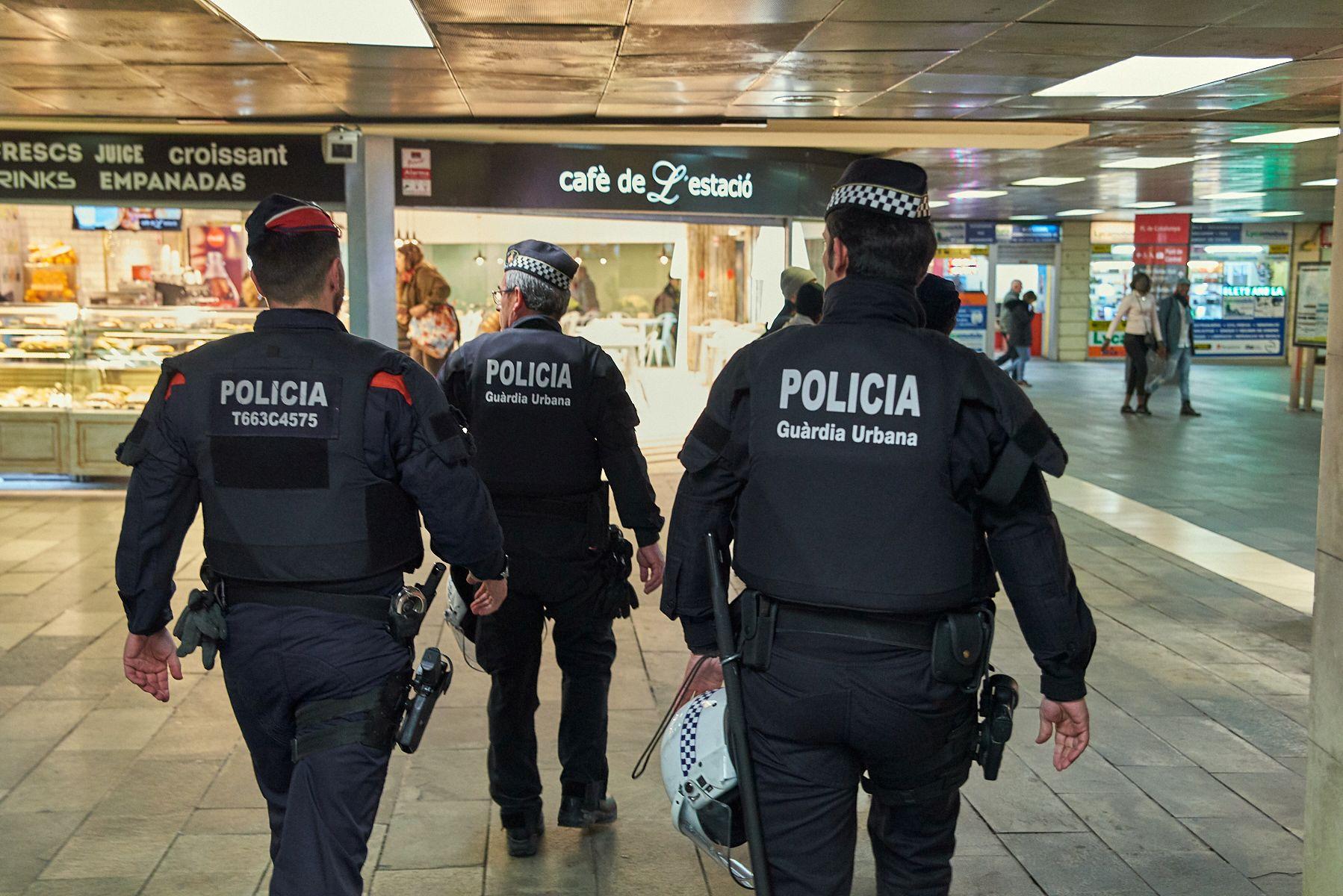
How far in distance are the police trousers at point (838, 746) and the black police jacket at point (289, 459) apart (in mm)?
863

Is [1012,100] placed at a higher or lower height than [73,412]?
higher

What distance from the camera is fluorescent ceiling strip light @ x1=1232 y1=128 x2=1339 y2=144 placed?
10.7m

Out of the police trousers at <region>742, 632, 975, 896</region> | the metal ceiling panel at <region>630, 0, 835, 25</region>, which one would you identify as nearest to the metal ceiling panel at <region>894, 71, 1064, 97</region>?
the metal ceiling panel at <region>630, 0, 835, 25</region>

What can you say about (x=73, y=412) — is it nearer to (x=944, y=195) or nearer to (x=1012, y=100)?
(x=1012, y=100)

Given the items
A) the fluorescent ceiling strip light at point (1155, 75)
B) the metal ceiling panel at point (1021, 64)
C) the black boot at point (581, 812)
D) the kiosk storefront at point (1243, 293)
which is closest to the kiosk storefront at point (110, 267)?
the metal ceiling panel at point (1021, 64)

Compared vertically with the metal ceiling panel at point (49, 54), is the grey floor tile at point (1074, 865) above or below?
below

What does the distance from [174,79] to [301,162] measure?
2.15 meters

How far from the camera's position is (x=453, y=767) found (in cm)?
465

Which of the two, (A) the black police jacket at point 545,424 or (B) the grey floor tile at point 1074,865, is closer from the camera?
(B) the grey floor tile at point 1074,865

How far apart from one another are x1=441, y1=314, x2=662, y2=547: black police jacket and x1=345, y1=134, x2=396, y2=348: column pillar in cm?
619

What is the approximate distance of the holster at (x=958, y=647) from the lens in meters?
2.43

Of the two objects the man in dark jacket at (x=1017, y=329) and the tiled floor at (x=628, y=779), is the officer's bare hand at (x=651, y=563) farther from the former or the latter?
the man in dark jacket at (x=1017, y=329)

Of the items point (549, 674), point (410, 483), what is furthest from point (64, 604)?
point (410, 483)

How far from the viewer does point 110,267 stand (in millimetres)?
12008
